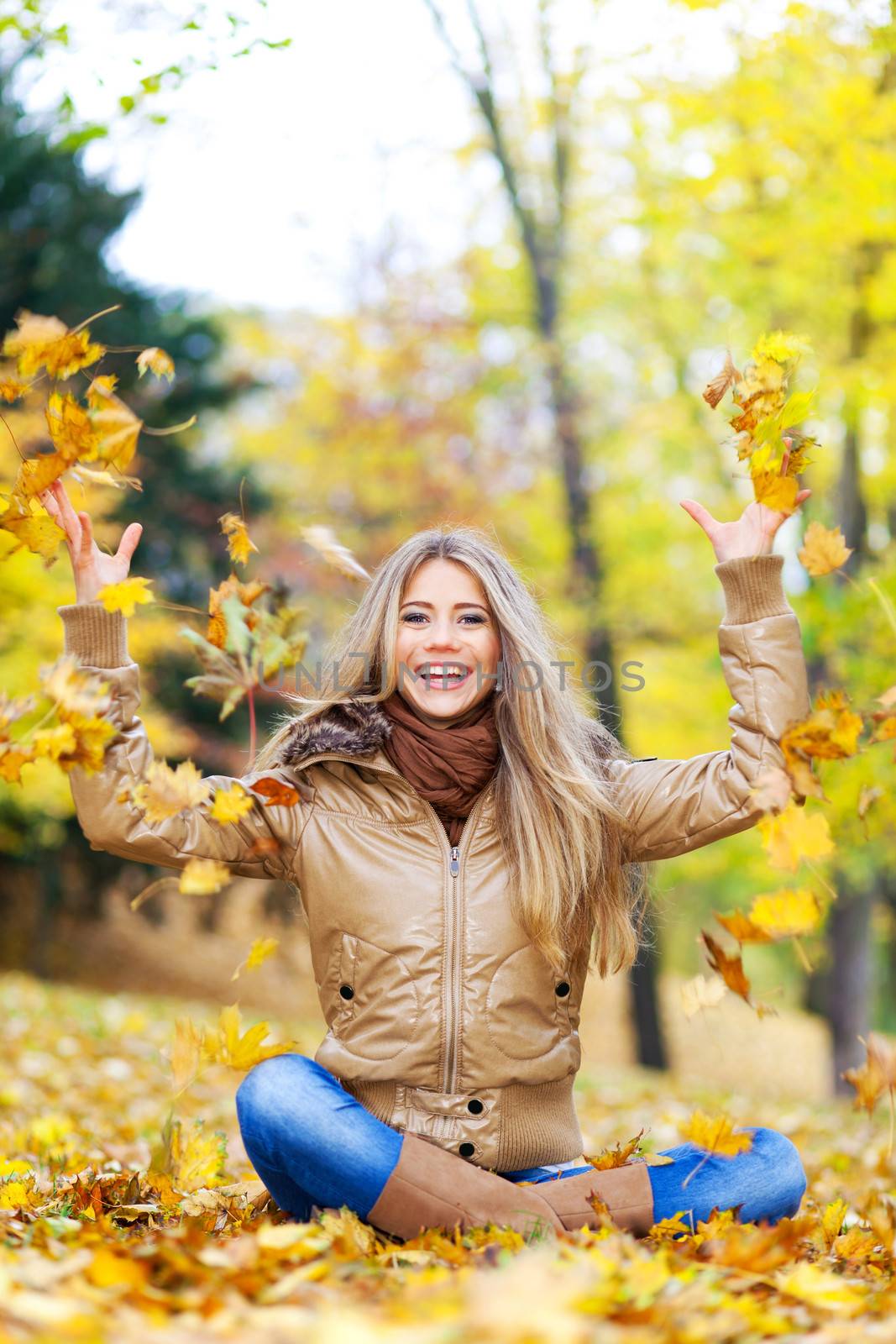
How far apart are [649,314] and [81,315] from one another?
4.93 m

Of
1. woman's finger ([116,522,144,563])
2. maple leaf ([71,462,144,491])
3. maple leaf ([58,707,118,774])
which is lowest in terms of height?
maple leaf ([58,707,118,774])

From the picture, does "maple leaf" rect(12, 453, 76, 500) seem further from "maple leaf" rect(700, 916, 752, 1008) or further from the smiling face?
"maple leaf" rect(700, 916, 752, 1008)

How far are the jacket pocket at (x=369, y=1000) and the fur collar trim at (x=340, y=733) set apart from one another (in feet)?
1.29

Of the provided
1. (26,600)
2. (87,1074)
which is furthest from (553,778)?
(26,600)

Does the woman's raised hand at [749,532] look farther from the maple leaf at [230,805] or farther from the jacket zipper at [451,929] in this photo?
the maple leaf at [230,805]

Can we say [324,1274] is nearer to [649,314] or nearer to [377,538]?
[649,314]

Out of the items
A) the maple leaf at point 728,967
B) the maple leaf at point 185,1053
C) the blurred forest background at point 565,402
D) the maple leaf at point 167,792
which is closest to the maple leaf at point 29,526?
the maple leaf at point 167,792

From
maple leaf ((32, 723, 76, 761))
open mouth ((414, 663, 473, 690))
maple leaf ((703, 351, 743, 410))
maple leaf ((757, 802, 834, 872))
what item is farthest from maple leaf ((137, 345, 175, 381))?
maple leaf ((757, 802, 834, 872))

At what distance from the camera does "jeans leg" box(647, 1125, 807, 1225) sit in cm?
246

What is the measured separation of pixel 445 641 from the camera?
2.76 meters

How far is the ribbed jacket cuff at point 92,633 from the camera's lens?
2.44m

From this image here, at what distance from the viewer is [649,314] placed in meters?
10.0

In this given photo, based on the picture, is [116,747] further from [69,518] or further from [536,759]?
[536,759]

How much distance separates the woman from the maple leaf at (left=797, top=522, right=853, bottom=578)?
0.31 ft
